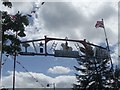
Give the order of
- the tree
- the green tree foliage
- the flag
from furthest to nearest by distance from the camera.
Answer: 1. the tree
2. the flag
3. the green tree foliage

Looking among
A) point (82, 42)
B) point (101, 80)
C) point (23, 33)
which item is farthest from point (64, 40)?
point (101, 80)

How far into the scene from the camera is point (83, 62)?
53094mm

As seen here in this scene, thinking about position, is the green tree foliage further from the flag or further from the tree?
the tree

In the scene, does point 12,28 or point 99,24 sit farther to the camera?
point 99,24

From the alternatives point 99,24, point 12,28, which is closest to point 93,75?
point 99,24

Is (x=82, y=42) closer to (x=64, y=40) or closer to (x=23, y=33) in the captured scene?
(x=64, y=40)

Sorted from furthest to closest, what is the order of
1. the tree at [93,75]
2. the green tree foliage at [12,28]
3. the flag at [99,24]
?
1. the tree at [93,75]
2. the flag at [99,24]
3. the green tree foliage at [12,28]

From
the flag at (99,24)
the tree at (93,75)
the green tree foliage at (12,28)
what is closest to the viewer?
the green tree foliage at (12,28)

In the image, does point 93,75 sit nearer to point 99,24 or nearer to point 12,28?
point 99,24

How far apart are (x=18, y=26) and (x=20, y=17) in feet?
2.29

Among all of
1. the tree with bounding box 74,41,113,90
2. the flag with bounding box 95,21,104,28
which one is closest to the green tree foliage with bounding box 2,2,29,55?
the flag with bounding box 95,21,104,28

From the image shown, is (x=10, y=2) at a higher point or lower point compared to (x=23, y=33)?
higher

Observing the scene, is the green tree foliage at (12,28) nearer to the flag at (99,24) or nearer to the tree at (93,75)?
the flag at (99,24)

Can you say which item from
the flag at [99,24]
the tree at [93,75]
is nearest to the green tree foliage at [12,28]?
the flag at [99,24]
